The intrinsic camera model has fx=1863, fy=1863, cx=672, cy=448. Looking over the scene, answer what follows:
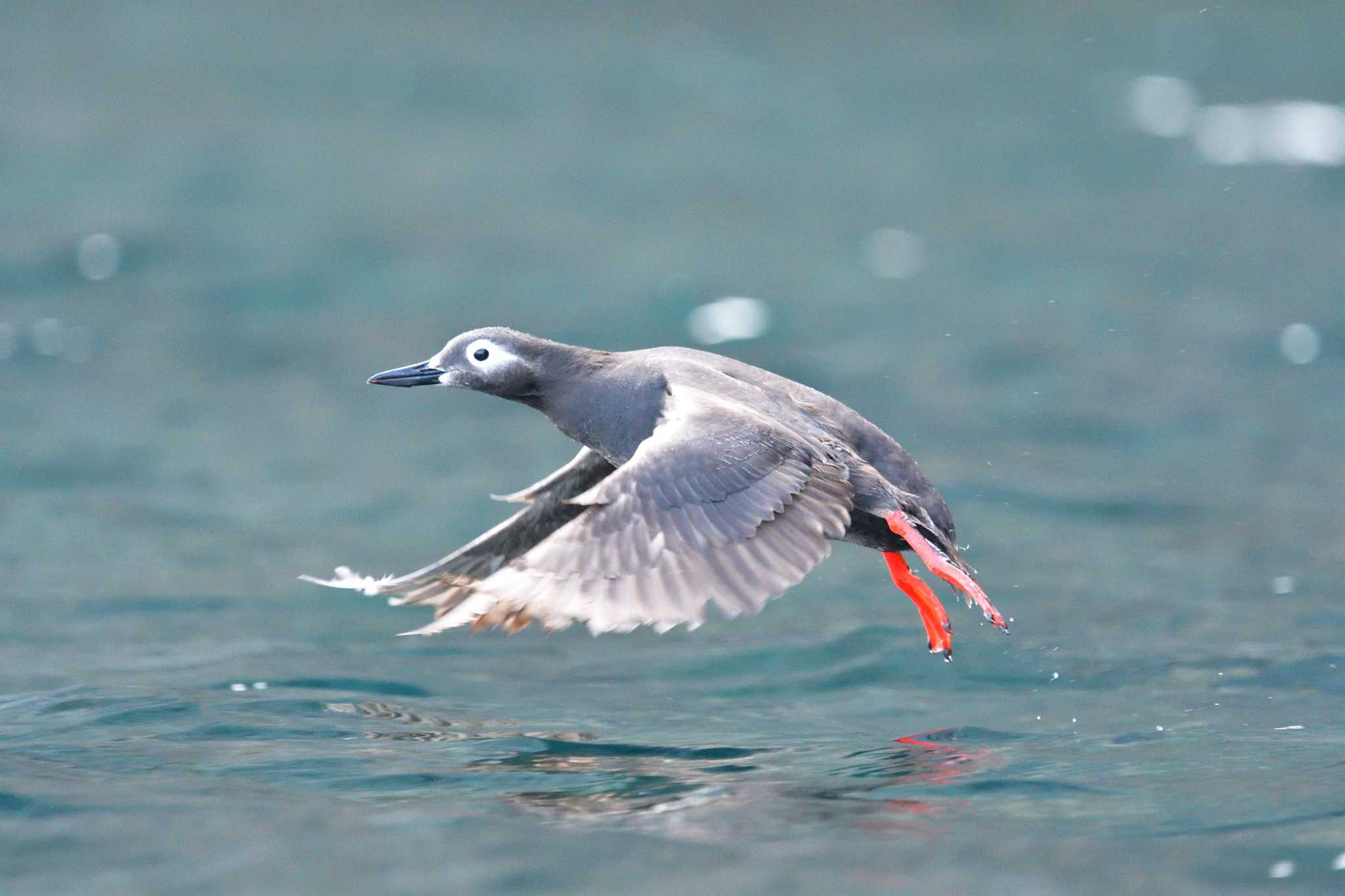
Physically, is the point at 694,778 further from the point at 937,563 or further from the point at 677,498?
the point at 937,563

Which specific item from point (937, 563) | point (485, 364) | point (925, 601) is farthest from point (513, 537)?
point (937, 563)

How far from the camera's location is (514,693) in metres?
10.1

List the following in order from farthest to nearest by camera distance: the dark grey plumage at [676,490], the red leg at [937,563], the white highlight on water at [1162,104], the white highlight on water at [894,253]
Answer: the white highlight on water at [1162,104]
the white highlight on water at [894,253]
the red leg at [937,563]
the dark grey plumage at [676,490]

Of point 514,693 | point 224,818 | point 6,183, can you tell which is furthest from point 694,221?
point 224,818

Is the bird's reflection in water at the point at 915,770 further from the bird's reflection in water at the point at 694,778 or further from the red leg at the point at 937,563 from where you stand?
the red leg at the point at 937,563

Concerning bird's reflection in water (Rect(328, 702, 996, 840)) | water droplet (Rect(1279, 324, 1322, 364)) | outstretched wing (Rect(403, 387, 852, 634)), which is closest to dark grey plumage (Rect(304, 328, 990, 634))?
outstretched wing (Rect(403, 387, 852, 634))

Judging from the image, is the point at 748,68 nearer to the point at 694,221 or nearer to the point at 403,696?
the point at 694,221

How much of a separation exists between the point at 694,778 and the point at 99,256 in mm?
12345

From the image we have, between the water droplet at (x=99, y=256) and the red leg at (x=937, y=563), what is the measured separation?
479 inches

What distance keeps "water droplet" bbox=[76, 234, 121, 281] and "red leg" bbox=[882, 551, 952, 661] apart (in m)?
11.5

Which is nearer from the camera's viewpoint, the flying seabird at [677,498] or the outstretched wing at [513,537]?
the flying seabird at [677,498]

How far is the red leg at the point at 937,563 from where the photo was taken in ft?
26.5

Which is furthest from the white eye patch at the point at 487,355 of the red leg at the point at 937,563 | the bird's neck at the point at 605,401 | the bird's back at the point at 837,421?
the red leg at the point at 937,563

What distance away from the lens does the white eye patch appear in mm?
8859
